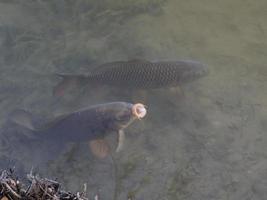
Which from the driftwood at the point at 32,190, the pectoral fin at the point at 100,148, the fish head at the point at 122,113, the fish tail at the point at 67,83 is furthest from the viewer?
the fish tail at the point at 67,83

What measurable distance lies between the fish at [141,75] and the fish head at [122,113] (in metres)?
0.56

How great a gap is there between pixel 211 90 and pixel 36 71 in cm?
212

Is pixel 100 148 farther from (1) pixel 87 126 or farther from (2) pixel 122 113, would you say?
(2) pixel 122 113

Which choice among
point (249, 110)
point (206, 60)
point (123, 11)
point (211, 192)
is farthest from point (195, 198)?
point (123, 11)

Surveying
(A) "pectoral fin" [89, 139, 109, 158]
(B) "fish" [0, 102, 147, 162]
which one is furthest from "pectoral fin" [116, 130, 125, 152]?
(A) "pectoral fin" [89, 139, 109, 158]

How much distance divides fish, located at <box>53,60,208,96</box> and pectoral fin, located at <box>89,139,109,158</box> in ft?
2.40

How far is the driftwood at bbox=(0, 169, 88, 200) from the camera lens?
1.60 m

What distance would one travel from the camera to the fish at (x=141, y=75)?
4.34 metres

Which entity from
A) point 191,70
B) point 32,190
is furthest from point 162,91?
point 32,190

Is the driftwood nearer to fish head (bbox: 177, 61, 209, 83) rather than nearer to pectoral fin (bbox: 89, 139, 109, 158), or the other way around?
pectoral fin (bbox: 89, 139, 109, 158)

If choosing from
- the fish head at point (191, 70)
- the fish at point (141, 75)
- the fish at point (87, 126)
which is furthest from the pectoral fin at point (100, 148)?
the fish head at point (191, 70)

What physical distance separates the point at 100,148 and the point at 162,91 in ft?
3.48

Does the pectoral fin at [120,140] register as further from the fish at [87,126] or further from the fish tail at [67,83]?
the fish tail at [67,83]

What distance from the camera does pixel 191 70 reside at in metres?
4.46
